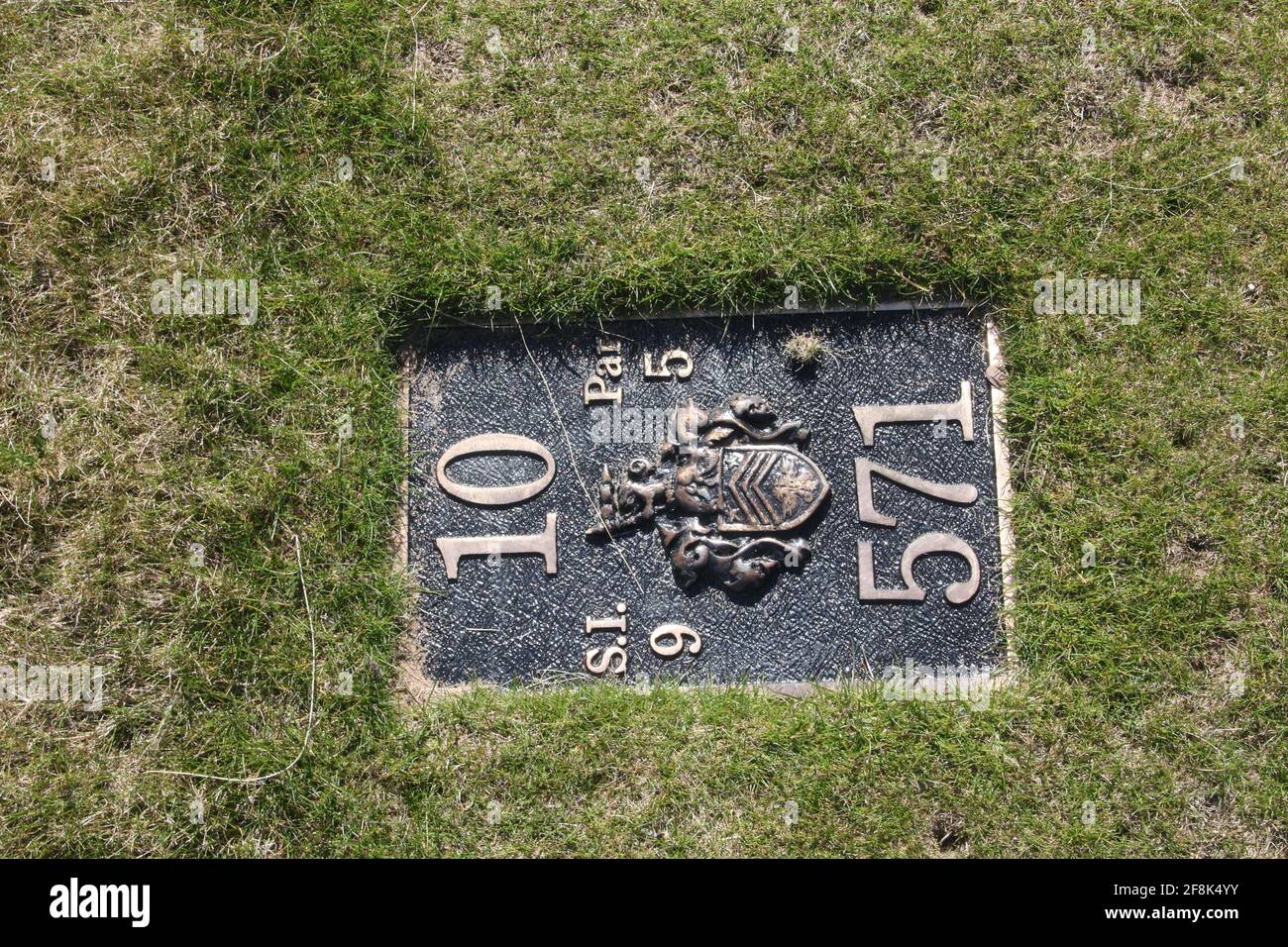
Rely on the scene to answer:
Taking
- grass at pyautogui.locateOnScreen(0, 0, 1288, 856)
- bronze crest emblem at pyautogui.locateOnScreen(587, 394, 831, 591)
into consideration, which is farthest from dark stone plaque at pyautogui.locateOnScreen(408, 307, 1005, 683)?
grass at pyautogui.locateOnScreen(0, 0, 1288, 856)

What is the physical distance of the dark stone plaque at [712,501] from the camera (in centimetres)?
329

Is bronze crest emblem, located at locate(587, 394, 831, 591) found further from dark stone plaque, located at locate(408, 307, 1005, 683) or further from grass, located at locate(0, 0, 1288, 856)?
grass, located at locate(0, 0, 1288, 856)

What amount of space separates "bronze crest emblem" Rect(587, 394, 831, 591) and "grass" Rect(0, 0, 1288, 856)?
51 centimetres

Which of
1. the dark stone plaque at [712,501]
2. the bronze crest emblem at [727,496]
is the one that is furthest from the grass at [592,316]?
the bronze crest emblem at [727,496]

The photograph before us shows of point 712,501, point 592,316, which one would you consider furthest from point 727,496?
point 592,316

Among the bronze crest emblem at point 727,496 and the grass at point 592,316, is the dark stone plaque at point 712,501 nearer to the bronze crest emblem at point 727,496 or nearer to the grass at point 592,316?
the bronze crest emblem at point 727,496

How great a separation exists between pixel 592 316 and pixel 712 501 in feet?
2.93

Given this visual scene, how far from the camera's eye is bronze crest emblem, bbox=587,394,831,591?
10.7 feet

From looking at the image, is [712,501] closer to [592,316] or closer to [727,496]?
[727,496]

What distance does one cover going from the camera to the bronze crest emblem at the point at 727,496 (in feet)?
10.7

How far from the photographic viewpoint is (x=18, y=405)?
354 centimetres
